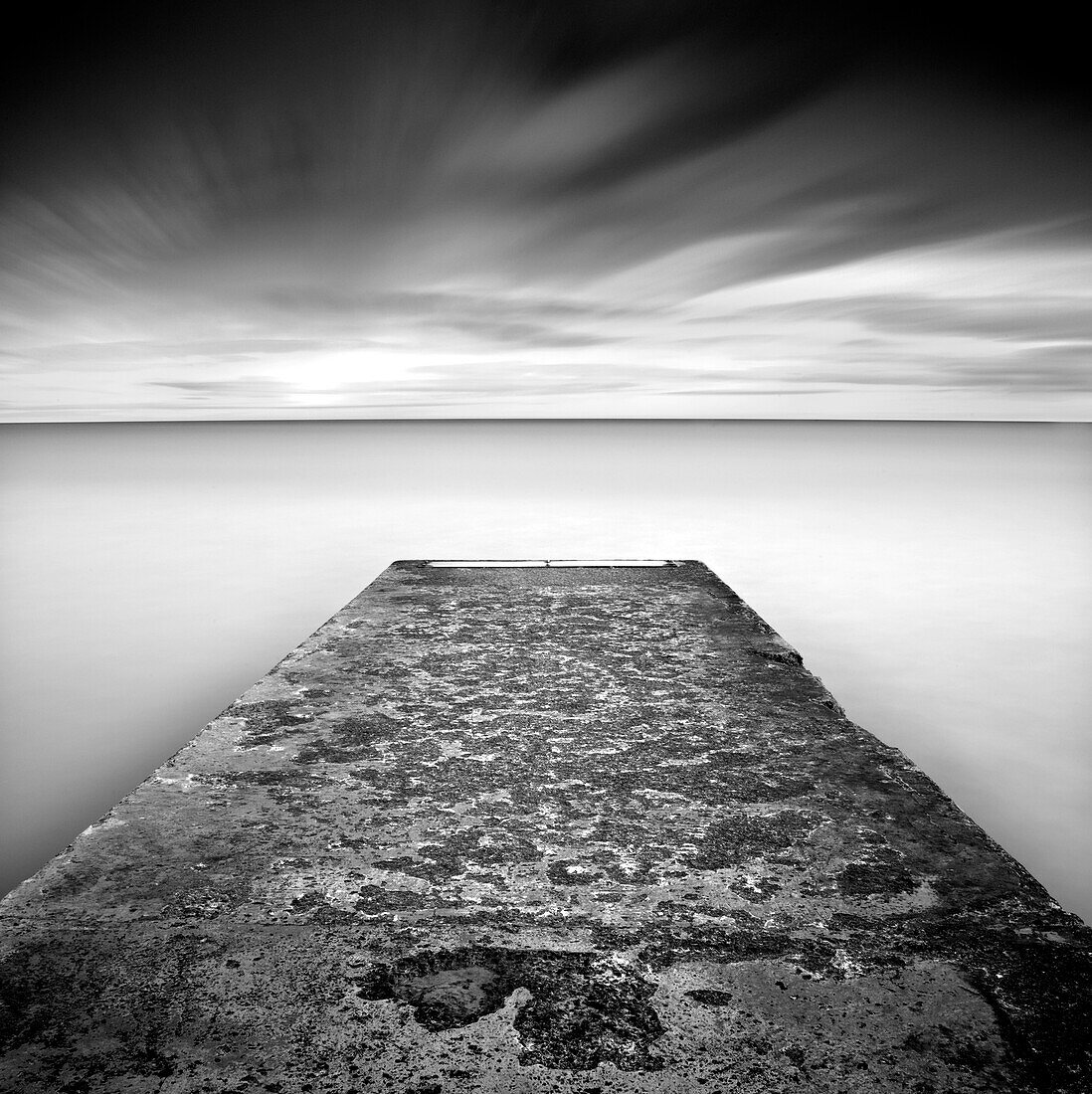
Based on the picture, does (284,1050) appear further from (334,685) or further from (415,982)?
(334,685)

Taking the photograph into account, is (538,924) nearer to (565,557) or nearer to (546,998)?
(546,998)

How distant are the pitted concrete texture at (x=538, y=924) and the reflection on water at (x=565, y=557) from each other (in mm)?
934

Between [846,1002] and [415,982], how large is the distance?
0.47 metres

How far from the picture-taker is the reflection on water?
103 inches

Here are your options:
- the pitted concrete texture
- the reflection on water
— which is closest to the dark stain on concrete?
the pitted concrete texture

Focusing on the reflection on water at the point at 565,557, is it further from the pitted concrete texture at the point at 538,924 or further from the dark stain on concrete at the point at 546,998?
the dark stain on concrete at the point at 546,998

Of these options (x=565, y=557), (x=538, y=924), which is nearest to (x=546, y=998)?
(x=538, y=924)

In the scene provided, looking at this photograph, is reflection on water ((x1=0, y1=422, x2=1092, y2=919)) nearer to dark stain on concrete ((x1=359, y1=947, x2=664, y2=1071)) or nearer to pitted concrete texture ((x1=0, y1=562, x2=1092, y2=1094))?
pitted concrete texture ((x1=0, y1=562, x2=1092, y2=1094))

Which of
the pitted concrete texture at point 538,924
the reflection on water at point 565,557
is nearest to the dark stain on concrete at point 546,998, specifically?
the pitted concrete texture at point 538,924

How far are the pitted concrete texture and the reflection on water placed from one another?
93 centimetres

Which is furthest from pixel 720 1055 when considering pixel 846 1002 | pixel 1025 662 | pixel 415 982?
pixel 1025 662

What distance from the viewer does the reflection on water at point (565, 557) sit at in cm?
261

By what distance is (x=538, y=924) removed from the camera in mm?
1058

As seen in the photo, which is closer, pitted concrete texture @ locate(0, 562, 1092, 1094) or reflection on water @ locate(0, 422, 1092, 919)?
pitted concrete texture @ locate(0, 562, 1092, 1094)
